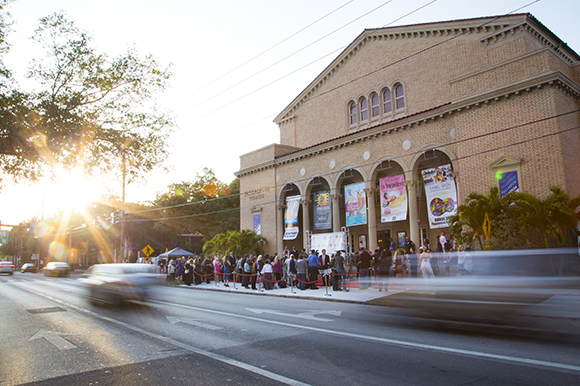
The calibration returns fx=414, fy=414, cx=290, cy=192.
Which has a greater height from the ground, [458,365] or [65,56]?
[65,56]

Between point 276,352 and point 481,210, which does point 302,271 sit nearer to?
point 481,210

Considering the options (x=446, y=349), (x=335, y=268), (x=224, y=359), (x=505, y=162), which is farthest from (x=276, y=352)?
(x=505, y=162)

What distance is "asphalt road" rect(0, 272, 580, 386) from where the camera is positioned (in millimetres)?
5301

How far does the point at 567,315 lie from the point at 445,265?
2.65 meters

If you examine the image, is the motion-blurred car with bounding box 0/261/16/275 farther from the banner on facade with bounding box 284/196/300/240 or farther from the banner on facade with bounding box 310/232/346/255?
the banner on facade with bounding box 310/232/346/255

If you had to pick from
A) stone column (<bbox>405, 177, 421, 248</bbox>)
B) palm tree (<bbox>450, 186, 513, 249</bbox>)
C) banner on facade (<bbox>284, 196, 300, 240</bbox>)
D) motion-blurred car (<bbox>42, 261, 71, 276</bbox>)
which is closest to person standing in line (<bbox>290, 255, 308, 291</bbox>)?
palm tree (<bbox>450, 186, 513, 249</bbox>)

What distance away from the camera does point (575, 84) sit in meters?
20.2

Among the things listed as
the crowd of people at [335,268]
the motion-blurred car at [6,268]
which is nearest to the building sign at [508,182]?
the crowd of people at [335,268]

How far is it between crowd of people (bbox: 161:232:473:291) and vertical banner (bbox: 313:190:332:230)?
184 inches

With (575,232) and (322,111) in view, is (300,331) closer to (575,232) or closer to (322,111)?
(575,232)

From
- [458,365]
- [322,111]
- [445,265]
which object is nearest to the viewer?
[458,365]

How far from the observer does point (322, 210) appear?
101 feet

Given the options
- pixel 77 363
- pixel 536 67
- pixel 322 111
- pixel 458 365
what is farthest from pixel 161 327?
pixel 322 111

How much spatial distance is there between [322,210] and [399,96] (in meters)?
9.92
